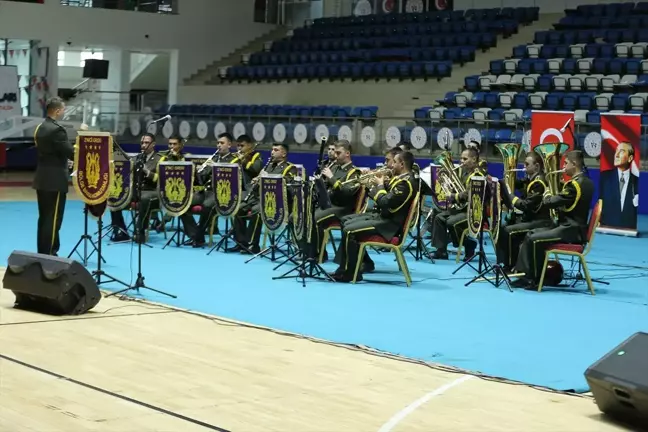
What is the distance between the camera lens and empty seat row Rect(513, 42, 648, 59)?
22.8 metres

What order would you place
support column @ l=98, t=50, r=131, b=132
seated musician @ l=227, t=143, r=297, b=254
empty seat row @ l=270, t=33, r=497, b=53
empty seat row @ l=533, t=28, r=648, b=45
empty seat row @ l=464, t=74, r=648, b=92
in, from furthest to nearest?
support column @ l=98, t=50, r=131, b=132
empty seat row @ l=270, t=33, r=497, b=53
empty seat row @ l=533, t=28, r=648, b=45
empty seat row @ l=464, t=74, r=648, b=92
seated musician @ l=227, t=143, r=297, b=254

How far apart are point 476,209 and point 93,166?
462 centimetres

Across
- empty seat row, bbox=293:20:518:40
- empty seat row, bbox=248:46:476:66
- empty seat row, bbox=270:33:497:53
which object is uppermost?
empty seat row, bbox=293:20:518:40

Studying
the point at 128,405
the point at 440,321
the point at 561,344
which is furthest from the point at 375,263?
the point at 128,405

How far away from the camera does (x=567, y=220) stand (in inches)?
449

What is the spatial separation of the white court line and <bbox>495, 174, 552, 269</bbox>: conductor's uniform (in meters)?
4.93

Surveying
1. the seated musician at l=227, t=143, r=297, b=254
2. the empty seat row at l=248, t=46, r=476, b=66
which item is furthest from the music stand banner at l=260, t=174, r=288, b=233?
the empty seat row at l=248, t=46, r=476, b=66

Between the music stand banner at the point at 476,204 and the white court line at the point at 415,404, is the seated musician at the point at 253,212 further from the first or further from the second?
the white court line at the point at 415,404

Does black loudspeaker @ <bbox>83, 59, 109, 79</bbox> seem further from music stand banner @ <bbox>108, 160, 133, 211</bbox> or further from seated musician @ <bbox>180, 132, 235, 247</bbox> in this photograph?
music stand banner @ <bbox>108, 160, 133, 211</bbox>

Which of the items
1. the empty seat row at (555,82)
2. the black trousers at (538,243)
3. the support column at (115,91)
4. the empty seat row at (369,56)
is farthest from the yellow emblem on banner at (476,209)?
the support column at (115,91)

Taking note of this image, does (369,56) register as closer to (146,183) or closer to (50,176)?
(146,183)

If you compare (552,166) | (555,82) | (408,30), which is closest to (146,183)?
(552,166)

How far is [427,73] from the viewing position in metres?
26.4

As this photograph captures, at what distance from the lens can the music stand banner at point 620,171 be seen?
55.5 feet
